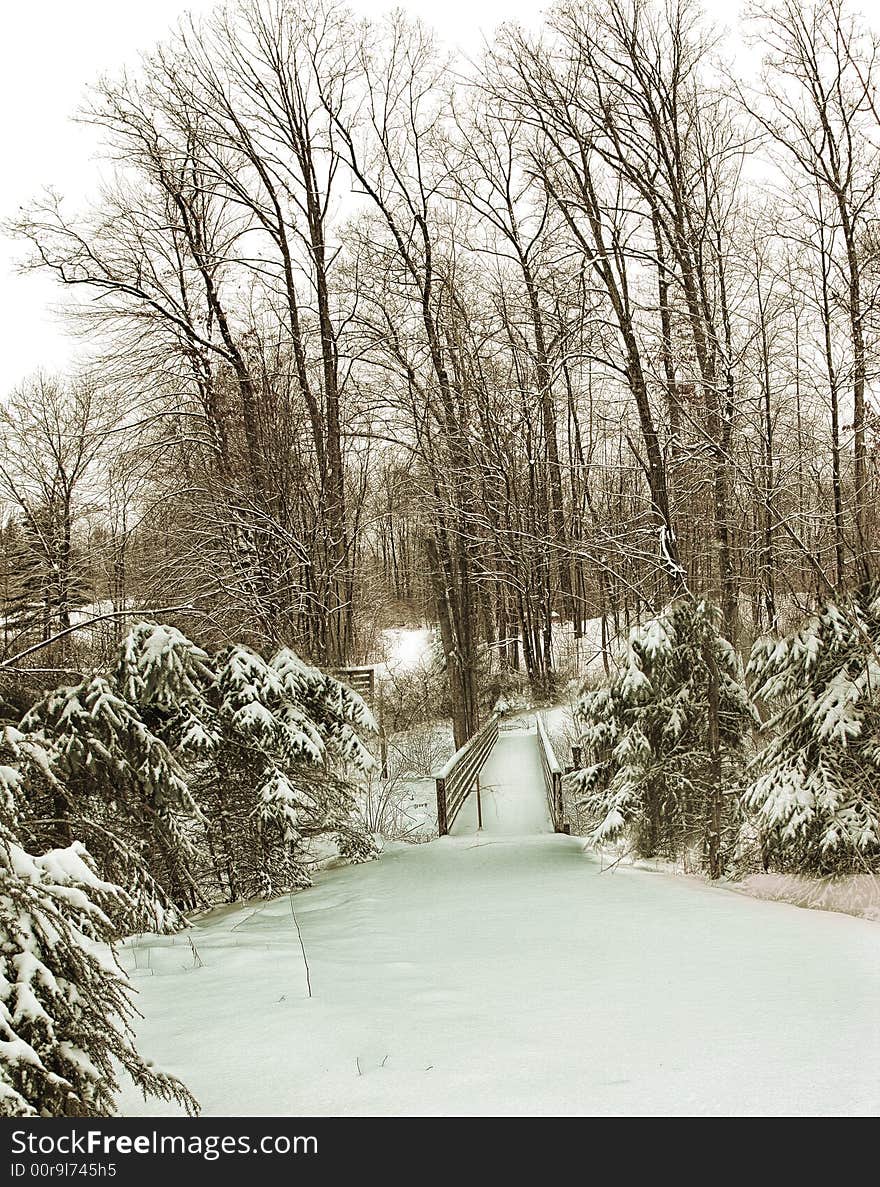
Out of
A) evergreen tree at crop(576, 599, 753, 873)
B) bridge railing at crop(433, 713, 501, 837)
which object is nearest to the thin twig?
evergreen tree at crop(576, 599, 753, 873)

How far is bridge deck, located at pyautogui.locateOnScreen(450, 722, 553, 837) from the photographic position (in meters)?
11.8

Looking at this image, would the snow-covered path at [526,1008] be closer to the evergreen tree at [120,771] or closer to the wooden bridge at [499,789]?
the evergreen tree at [120,771]

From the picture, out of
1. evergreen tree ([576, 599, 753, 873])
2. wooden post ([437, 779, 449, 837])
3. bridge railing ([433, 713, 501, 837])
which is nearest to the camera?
evergreen tree ([576, 599, 753, 873])

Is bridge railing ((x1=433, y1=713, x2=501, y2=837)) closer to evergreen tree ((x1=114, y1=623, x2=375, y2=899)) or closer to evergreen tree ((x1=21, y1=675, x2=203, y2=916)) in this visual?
evergreen tree ((x1=114, y1=623, x2=375, y2=899))

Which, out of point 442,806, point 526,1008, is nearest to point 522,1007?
point 526,1008

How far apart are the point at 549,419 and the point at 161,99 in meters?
11.3

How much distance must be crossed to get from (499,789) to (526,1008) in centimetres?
1079

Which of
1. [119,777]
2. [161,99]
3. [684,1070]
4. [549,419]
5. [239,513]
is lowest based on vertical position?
[684,1070]

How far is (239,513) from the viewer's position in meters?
11.6

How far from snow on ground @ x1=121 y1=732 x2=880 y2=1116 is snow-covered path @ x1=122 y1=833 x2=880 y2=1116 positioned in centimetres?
1

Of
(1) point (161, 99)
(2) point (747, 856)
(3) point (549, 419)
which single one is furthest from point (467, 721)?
(1) point (161, 99)

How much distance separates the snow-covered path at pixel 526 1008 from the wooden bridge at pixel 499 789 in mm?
4335

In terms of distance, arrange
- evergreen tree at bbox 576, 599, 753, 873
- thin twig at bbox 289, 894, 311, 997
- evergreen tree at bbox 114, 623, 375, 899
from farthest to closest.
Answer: evergreen tree at bbox 576, 599, 753, 873 < evergreen tree at bbox 114, 623, 375, 899 < thin twig at bbox 289, 894, 311, 997
